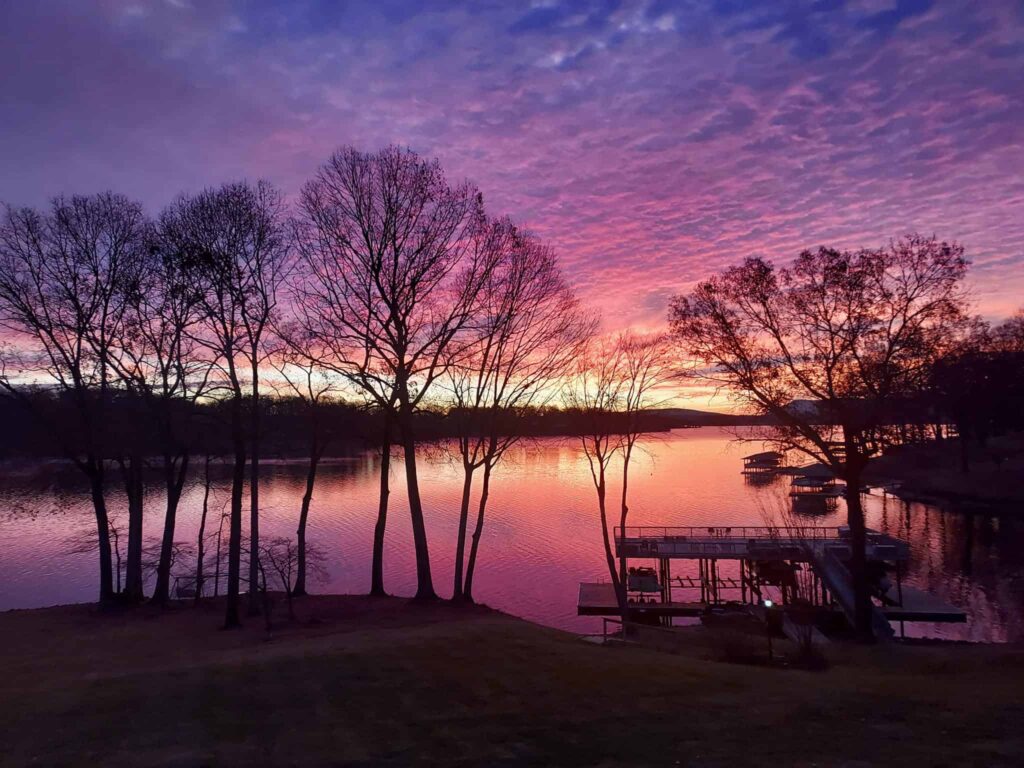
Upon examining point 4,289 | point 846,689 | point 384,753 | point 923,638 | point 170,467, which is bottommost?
point 923,638

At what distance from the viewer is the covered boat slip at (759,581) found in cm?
2739

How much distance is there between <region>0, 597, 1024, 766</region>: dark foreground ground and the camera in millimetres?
7562

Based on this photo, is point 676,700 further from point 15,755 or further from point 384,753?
point 15,755

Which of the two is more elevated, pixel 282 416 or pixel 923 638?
pixel 282 416

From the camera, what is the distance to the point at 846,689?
10.9 metres

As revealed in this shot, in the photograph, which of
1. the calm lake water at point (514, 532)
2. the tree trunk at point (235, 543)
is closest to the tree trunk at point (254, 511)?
the tree trunk at point (235, 543)

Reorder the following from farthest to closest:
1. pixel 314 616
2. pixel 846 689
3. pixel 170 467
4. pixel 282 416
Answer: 1. pixel 282 416
2. pixel 170 467
3. pixel 314 616
4. pixel 846 689

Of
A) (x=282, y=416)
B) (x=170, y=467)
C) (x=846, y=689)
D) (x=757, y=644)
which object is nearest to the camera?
(x=846, y=689)

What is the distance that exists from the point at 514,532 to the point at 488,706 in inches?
1348

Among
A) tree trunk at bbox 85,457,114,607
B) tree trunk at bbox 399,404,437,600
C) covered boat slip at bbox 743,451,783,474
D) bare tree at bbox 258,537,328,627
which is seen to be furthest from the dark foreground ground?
covered boat slip at bbox 743,451,783,474

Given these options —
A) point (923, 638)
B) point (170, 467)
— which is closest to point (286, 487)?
point (170, 467)

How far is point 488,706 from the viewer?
31.4 feet

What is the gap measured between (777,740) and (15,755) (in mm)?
8945

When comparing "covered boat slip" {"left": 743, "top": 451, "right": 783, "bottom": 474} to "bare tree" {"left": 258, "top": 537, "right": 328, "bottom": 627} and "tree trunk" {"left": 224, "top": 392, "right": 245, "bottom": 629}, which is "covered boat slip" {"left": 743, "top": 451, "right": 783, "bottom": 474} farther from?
"tree trunk" {"left": 224, "top": 392, "right": 245, "bottom": 629}
